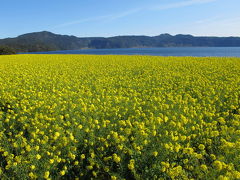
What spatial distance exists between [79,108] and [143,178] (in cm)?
316

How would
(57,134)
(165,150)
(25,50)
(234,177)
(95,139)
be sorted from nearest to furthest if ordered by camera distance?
(234,177)
(165,150)
(57,134)
(95,139)
(25,50)

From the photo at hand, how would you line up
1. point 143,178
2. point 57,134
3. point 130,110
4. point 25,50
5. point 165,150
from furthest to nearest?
1. point 25,50
2. point 130,110
3. point 57,134
4. point 165,150
5. point 143,178

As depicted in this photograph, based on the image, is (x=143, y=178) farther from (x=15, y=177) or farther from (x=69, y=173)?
(x=15, y=177)

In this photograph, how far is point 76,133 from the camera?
4543 millimetres

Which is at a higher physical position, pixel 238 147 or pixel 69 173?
pixel 238 147

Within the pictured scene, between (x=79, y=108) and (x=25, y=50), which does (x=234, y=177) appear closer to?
(x=79, y=108)

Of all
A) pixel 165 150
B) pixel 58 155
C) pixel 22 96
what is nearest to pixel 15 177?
pixel 58 155

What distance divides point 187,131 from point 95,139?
2002mm

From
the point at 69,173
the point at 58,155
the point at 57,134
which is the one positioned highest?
the point at 57,134

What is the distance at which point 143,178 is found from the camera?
3547 mm

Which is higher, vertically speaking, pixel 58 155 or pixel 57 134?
pixel 57 134

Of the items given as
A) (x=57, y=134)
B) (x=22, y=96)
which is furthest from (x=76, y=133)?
(x=22, y=96)

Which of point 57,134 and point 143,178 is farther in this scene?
point 57,134

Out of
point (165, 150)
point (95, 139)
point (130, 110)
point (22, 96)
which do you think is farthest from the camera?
point (22, 96)
